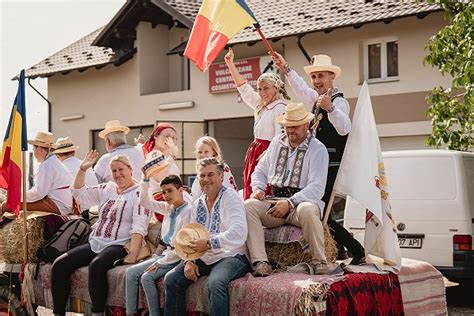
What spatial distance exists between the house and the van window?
762cm

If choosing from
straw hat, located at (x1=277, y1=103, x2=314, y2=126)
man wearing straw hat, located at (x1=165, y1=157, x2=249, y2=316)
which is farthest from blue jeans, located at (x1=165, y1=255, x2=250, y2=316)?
straw hat, located at (x1=277, y1=103, x2=314, y2=126)

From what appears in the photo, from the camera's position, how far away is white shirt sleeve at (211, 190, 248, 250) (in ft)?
23.1

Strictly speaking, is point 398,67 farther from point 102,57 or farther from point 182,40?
point 102,57

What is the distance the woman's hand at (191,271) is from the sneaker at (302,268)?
727 millimetres

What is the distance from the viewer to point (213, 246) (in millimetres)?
7020

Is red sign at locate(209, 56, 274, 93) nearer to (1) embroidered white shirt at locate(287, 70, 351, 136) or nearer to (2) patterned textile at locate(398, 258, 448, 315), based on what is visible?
(1) embroidered white shirt at locate(287, 70, 351, 136)

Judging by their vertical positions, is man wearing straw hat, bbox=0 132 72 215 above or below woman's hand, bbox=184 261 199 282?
above

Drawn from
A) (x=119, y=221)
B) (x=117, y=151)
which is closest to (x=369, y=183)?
(x=119, y=221)

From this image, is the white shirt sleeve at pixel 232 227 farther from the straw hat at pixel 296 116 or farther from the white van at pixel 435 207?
the white van at pixel 435 207

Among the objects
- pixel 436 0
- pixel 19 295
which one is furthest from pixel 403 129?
pixel 19 295

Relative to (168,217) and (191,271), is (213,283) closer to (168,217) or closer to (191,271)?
(191,271)

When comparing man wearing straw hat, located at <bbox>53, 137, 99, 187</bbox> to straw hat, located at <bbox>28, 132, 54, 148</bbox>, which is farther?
man wearing straw hat, located at <bbox>53, 137, 99, 187</bbox>

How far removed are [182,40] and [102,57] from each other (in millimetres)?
2551

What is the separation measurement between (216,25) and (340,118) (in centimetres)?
165
